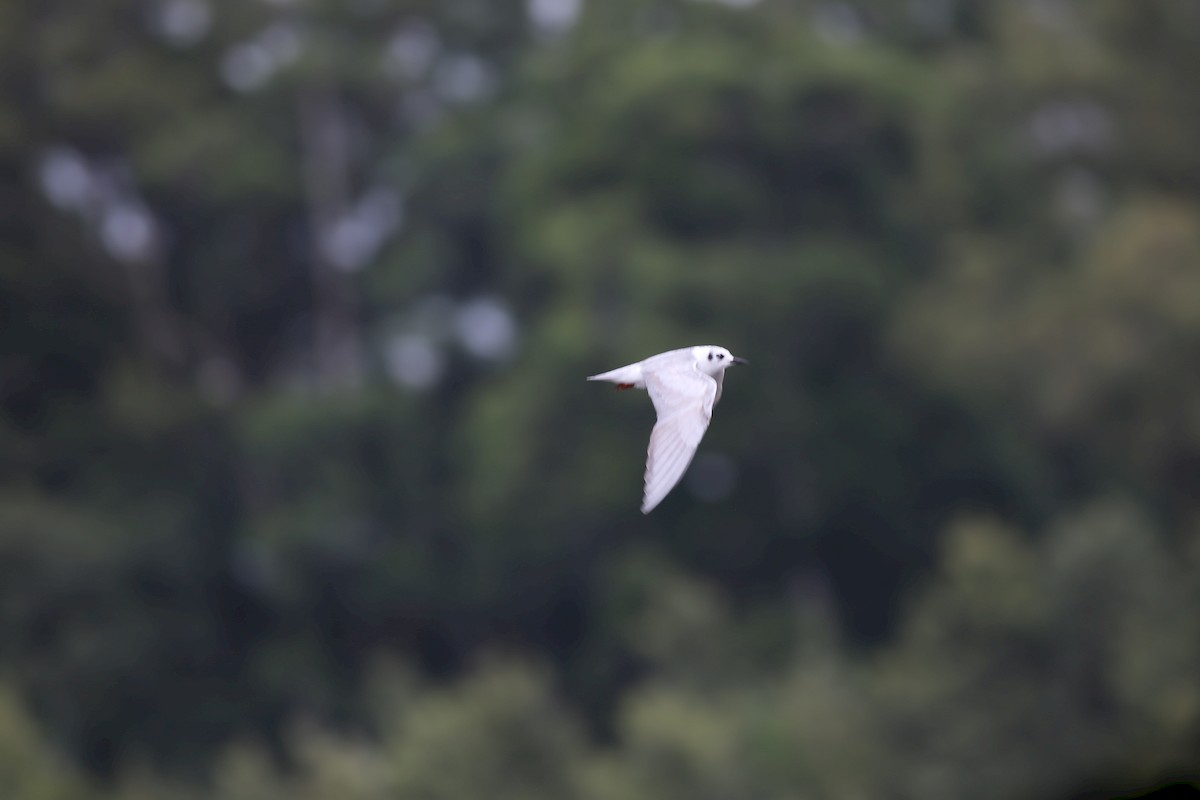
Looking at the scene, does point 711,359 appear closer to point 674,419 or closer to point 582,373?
point 674,419

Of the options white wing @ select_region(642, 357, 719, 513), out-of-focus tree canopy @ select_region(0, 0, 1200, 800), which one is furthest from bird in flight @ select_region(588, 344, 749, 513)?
out-of-focus tree canopy @ select_region(0, 0, 1200, 800)

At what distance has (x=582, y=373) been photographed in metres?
29.2

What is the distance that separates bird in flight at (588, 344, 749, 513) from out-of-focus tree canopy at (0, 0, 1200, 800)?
15.6m

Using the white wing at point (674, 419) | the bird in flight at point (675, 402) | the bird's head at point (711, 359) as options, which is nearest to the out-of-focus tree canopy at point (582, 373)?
the bird's head at point (711, 359)

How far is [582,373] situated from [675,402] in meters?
20.4

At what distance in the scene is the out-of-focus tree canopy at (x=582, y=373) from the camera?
91.0 feet

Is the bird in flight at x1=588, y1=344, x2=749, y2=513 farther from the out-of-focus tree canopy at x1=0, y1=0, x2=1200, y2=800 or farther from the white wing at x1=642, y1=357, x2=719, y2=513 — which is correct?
the out-of-focus tree canopy at x1=0, y1=0, x2=1200, y2=800

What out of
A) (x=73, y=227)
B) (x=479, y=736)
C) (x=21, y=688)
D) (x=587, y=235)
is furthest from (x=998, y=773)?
(x=73, y=227)

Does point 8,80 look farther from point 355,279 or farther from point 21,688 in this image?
point 21,688

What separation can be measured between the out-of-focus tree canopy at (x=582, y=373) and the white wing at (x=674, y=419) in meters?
15.8

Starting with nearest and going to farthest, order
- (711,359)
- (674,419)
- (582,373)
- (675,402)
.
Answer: (674,419)
(675,402)
(711,359)
(582,373)

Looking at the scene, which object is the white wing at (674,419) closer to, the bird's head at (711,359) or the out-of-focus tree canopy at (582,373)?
the bird's head at (711,359)

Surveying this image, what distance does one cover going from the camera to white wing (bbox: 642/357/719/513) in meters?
7.91

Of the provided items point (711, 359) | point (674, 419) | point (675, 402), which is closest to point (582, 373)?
point (711, 359)
